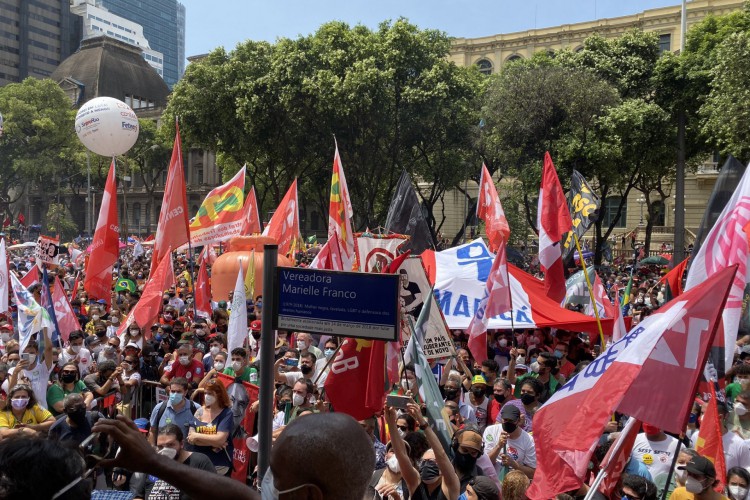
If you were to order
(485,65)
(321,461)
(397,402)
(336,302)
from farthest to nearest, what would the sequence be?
(485,65)
(397,402)
(336,302)
(321,461)

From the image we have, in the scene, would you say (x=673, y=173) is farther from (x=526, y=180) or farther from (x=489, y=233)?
(x=489, y=233)

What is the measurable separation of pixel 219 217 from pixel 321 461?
15.1 m

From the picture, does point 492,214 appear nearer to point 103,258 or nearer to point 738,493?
point 103,258

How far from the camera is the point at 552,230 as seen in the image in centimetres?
1043

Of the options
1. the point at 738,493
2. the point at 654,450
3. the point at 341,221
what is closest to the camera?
the point at 738,493

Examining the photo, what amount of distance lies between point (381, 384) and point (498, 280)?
12.8ft

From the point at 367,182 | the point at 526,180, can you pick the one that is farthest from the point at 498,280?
the point at 367,182

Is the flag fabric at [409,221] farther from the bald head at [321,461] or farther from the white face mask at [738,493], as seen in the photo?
the bald head at [321,461]

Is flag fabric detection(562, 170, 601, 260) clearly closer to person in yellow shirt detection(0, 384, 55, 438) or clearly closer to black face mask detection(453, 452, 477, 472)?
black face mask detection(453, 452, 477, 472)

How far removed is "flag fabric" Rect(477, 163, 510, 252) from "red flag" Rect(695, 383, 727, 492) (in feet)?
20.0

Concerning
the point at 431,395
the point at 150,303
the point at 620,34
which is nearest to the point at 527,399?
the point at 431,395

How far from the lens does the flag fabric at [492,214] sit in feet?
38.9

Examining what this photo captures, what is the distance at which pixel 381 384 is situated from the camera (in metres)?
5.62

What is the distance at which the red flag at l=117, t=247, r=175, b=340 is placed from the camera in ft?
36.1
